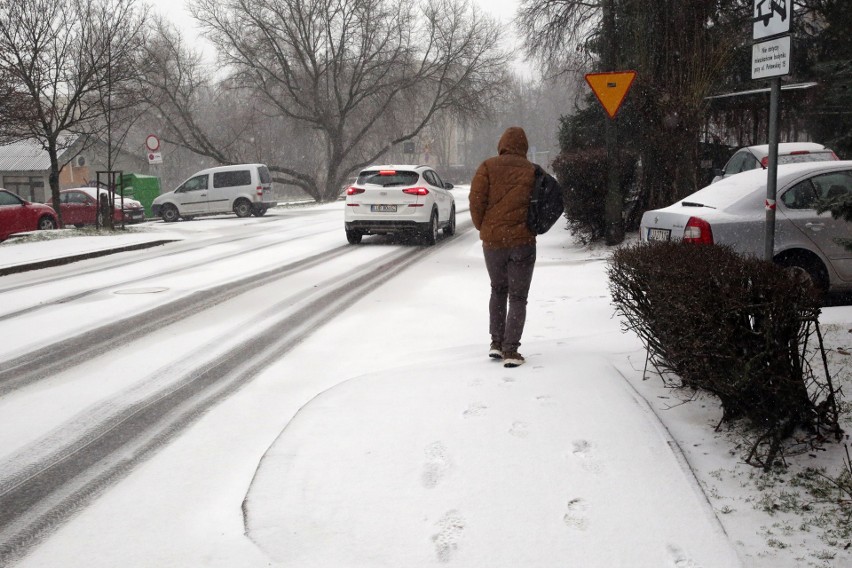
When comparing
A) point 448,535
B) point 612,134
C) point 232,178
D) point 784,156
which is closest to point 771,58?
point 448,535

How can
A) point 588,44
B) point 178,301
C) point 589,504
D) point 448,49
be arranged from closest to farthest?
point 589,504 → point 178,301 → point 588,44 → point 448,49

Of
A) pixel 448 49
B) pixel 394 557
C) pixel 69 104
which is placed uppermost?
pixel 448 49

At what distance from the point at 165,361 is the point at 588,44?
20975 millimetres

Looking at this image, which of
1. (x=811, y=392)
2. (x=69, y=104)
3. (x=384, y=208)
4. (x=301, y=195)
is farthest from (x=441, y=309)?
(x=301, y=195)

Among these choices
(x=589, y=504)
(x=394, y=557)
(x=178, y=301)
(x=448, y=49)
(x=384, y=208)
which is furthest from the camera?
(x=448, y=49)

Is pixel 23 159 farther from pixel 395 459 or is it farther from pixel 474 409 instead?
pixel 395 459

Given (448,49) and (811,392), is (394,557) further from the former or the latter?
(448,49)

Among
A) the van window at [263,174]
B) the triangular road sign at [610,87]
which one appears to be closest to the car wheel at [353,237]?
the triangular road sign at [610,87]

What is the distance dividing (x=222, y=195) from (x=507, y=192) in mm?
26120

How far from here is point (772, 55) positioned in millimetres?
6215

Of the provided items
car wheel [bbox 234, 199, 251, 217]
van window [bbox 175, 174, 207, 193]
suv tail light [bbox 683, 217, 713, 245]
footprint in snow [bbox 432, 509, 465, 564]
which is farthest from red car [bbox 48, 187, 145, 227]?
footprint in snow [bbox 432, 509, 465, 564]

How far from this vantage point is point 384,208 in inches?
656

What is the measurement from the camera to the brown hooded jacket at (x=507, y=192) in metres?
6.05

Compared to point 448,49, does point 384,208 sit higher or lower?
lower
